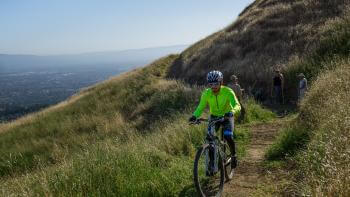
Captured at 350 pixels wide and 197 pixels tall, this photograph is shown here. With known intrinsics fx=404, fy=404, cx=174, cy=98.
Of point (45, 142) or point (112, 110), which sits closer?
point (45, 142)

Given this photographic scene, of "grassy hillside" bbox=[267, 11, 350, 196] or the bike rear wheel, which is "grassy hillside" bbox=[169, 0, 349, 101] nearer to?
"grassy hillside" bbox=[267, 11, 350, 196]

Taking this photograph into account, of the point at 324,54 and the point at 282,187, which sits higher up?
the point at 324,54

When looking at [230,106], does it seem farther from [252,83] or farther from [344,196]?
[252,83]

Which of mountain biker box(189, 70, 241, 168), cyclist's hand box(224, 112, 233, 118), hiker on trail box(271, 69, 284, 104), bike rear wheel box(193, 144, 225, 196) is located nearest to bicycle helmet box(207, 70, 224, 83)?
mountain biker box(189, 70, 241, 168)

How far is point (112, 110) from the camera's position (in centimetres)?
2516

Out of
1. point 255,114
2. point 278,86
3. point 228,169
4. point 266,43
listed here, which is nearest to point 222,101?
point 228,169

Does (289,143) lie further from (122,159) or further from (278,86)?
(278,86)

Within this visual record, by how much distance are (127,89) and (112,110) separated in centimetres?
507

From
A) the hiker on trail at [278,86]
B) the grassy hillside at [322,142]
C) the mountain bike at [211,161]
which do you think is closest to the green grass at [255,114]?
the hiker on trail at [278,86]

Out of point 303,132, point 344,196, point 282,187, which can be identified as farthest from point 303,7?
point 344,196

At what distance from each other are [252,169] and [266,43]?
1877 cm

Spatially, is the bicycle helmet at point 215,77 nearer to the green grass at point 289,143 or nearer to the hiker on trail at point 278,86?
the green grass at point 289,143

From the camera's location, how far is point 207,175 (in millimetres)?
6422

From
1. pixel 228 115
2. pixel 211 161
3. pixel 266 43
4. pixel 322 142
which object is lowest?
pixel 211 161
